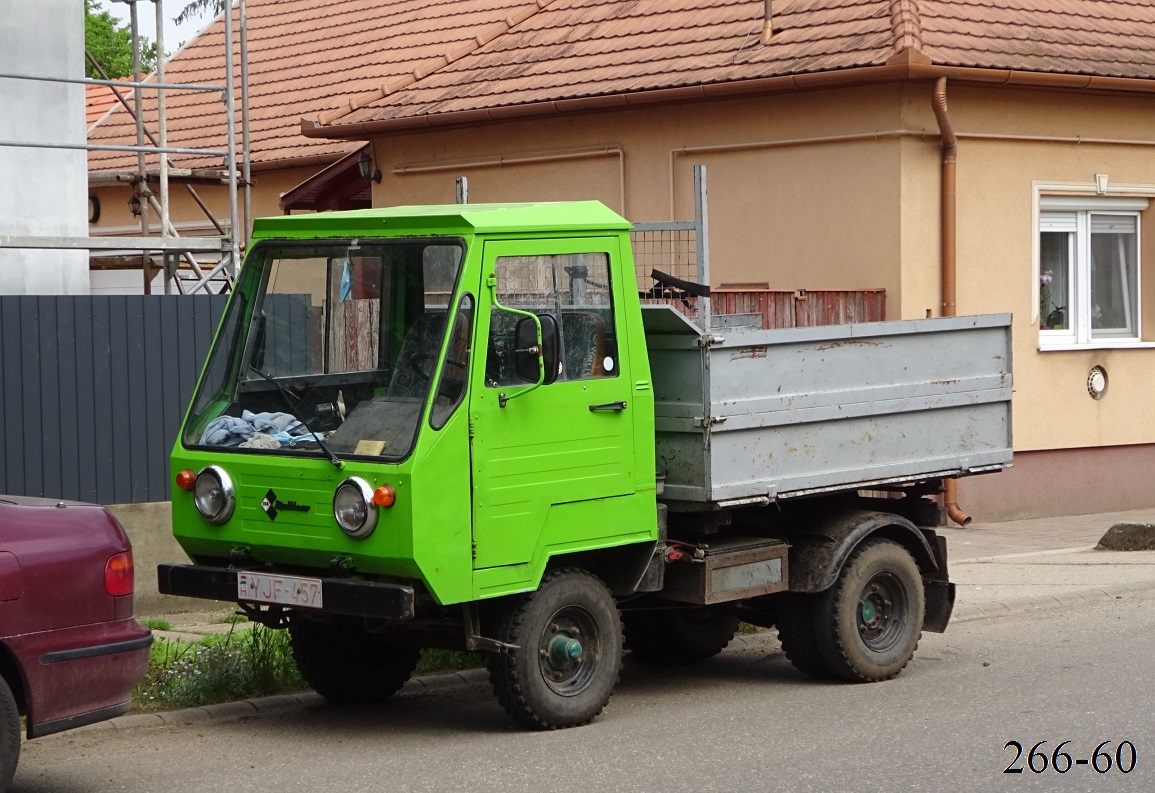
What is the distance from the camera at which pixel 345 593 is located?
7027 millimetres

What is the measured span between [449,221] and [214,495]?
5.47 ft

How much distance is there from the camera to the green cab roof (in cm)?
738

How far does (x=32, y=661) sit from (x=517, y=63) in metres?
12.6

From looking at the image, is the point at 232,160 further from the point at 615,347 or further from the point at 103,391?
the point at 615,347

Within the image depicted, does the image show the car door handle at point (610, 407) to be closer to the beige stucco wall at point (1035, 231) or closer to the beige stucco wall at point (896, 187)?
the beige stucco wall at point (896, 187)

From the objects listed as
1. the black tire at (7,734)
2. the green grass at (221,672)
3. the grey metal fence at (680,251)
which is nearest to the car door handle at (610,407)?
the grey metal fence at (680,251)

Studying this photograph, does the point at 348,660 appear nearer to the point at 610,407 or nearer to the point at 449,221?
the point at 610,407

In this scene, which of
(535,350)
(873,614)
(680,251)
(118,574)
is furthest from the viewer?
(680,251)

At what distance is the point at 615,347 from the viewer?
25.4ft

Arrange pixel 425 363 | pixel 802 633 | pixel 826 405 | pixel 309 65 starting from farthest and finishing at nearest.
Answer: pixel 309 65 < pixel 802 633 < pixel 826 405 < pixel 425 363

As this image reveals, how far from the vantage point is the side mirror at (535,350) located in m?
7.17

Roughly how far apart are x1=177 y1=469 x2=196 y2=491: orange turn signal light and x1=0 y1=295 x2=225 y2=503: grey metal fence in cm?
288

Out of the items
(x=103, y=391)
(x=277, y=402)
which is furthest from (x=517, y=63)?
(x=277, y=402)

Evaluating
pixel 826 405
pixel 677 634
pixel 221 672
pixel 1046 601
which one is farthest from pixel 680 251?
pixel 221 672
